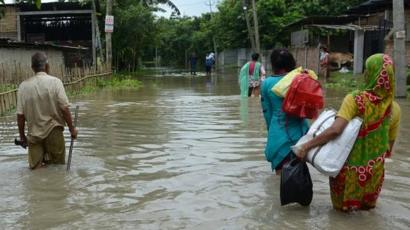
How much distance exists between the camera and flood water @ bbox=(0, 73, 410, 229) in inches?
197

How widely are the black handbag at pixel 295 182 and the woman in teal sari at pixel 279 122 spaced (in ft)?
2.50

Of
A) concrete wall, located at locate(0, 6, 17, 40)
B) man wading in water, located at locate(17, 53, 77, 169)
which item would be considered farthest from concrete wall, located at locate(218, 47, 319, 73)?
concrete wall, located at locate(0, 6, 17, 40)

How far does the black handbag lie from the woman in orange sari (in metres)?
0.17

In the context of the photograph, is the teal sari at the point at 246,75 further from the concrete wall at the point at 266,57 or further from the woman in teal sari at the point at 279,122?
the woman in teal sari at the point at 279,122

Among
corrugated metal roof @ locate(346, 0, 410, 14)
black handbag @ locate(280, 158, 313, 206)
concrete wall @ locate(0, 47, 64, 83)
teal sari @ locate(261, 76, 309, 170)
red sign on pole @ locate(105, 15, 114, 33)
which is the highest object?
corrugated metal roof @ locate(346, 0, 410, 14)

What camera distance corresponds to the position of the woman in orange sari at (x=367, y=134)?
15.2 feet

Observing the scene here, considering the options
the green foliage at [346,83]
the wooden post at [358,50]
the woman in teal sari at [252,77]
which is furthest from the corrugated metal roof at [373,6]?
the woman in teal sari at [252,77]

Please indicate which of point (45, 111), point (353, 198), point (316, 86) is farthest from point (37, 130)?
point (353, 198)

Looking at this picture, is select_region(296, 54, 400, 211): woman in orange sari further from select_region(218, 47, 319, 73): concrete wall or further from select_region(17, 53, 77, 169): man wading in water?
select_region(218, 47, 319, 73): concrete wall

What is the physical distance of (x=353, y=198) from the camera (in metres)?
4.84

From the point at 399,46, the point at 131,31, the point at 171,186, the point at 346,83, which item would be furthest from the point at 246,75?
the point at 131,31

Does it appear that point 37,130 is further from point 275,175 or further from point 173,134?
point 173,134

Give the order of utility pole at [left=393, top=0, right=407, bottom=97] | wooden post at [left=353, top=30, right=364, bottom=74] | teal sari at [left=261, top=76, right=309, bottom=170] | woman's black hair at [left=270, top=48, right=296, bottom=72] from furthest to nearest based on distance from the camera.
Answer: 1. wooden post at [left=353, top=30, right=364, bottom=74]
2. utility pole at [left=393, top=0, right=407, bottom=97]
3. woman's black hair at [left=270, top=48, right=296, bottom=72]
4. teal sari at [left=261, top=76, right=309, bottom=170]

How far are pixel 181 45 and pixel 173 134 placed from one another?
58.5 meters
